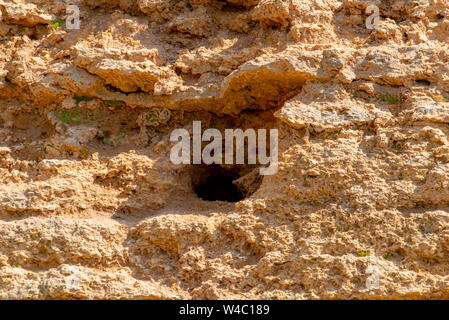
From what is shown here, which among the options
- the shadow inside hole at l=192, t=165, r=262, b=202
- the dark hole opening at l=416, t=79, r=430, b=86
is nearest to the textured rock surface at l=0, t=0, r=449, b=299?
the dark hole opening at l=416, t=79, r=430, b=86

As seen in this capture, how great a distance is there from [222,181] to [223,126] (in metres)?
0.39

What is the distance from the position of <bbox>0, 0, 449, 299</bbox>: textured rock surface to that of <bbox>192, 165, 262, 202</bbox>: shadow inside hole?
18 centimetres

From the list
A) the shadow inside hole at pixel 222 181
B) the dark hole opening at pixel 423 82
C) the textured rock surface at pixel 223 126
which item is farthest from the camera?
the shadow inside hole at pixel 222 181

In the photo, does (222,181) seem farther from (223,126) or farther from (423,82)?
(423,82)

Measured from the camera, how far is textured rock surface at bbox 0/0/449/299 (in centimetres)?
319

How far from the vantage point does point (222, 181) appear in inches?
163

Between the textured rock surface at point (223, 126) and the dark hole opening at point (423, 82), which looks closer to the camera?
the textured rock surface at point (223, 126)

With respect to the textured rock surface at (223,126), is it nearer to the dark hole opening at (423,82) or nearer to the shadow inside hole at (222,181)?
the dark hole opening at (423,82)

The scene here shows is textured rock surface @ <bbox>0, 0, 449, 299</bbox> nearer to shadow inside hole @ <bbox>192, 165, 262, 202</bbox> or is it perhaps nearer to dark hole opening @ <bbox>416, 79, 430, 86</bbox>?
dark hole opening @ <bbox>416, 79, 430, 86</bbox>

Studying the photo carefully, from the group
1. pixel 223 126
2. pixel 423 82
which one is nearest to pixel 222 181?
pixel 223 126

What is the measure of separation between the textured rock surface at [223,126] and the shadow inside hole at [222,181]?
0.18 meters

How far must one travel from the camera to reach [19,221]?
11.2 feet

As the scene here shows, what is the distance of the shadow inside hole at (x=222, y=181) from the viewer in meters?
3.86

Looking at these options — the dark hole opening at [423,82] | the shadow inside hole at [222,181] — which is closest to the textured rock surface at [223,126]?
the dark hole opening at [423,82]
